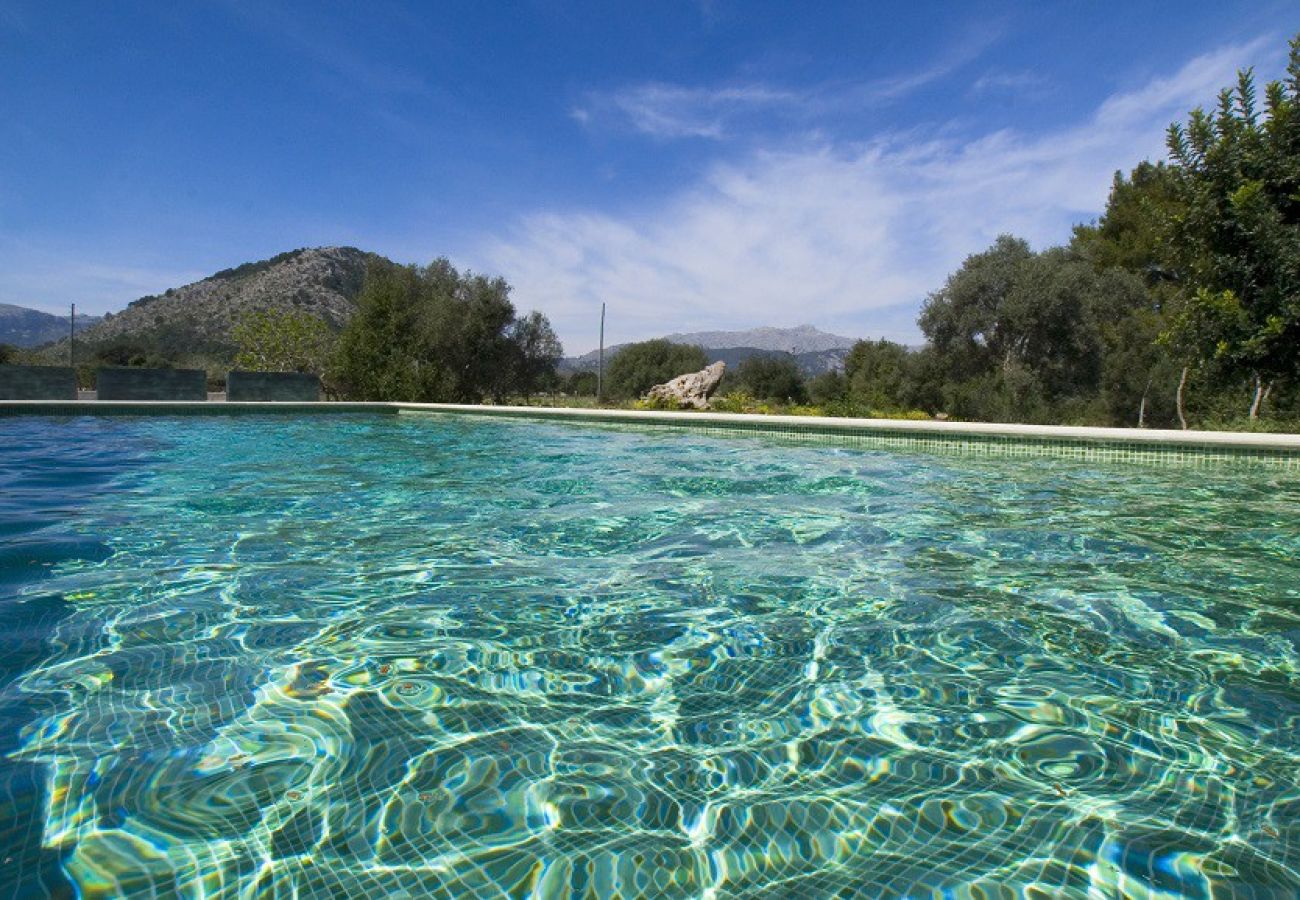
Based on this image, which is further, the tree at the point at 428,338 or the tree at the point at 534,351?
the tree at the point at 534,351

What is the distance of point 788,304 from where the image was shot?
22578mm

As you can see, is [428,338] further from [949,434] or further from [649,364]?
[649,364]

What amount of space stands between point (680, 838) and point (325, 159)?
20536 millimetres

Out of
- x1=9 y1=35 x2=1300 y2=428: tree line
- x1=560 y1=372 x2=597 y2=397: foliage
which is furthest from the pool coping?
x1=560 y1=372 x2=597 y2=397: foliage

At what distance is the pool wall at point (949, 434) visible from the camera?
296 inches

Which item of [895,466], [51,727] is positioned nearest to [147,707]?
[51,727]

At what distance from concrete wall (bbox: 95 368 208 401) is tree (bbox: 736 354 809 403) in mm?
24694

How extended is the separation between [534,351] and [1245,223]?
17.5 metres

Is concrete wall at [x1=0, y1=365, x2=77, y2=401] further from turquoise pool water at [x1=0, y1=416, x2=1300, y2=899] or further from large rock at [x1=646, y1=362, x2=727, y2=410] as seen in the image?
large rock at [x1=646, y1=362, x2=727, y2=410]

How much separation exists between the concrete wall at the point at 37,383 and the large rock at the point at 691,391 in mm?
11904

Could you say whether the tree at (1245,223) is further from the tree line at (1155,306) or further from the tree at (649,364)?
the tree at (649,364)

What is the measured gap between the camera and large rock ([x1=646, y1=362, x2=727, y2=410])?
17656 mm

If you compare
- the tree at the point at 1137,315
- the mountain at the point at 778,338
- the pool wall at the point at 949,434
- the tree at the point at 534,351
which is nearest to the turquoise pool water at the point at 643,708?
the pool wall at the point at 949,434

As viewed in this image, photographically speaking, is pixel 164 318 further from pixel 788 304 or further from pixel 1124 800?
pixel 1124 800
